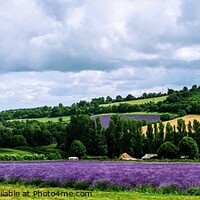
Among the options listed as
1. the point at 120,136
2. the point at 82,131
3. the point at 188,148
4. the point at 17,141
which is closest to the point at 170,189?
the point at 188,148

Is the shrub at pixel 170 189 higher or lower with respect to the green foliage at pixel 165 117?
lower

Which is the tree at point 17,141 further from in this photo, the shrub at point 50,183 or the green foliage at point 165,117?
the shrub at point 50,183

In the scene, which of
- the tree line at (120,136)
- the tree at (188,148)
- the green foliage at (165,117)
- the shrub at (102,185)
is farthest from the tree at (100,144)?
the shrub at (102,185)

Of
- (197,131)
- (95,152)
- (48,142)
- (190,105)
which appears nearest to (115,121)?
(95,152)

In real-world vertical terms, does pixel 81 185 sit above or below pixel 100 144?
below

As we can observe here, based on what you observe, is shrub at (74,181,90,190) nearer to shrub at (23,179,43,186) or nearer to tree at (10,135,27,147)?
shrub at (23,179,43,186)

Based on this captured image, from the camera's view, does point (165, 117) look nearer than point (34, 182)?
No

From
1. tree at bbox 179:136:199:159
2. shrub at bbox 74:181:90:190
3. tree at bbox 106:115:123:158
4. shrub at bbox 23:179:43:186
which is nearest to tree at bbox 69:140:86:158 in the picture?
tree at bbox 106:115:123:158

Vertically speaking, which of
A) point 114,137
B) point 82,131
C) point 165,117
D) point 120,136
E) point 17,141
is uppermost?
point 165,117

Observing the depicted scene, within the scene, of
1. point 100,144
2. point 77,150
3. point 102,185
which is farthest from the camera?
point 100,144

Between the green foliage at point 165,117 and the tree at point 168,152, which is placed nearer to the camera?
the tree at point 168,152

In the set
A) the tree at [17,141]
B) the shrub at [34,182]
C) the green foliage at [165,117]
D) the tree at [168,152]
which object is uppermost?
the green foliage at [165,117]

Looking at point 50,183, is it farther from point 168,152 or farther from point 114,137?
point 114,137

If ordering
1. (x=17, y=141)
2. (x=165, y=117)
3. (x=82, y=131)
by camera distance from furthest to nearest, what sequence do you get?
1. (x=165, y=117)
2. (x=17, y=141)
3. (x=82, y=131)
